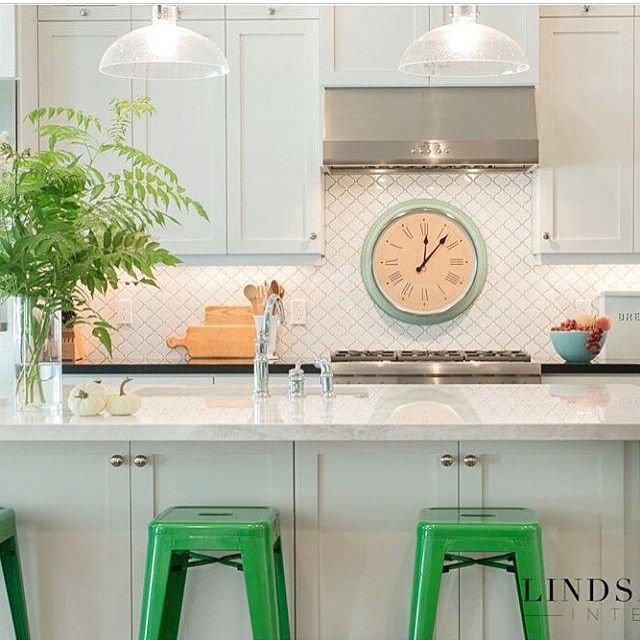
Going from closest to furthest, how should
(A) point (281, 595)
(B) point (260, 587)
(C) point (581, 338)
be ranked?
(B) point (260, 587)
(A) point (281, 595)
(C) point (581, 338)

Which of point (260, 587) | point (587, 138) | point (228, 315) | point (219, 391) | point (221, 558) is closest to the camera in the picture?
point (260, 587)

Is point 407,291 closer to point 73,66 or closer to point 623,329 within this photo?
point 623,329

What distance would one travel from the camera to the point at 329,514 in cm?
301

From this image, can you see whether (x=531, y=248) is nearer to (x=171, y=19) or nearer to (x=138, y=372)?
(x=138, y=372)

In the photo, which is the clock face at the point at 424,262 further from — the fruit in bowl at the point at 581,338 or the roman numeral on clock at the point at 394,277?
the fruit in bowl at the point at 581,338

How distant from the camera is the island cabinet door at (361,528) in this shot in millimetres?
3002

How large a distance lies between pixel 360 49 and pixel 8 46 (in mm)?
1584

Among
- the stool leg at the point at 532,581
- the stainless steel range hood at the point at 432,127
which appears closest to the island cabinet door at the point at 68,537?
the stool leg at the point at 532,581

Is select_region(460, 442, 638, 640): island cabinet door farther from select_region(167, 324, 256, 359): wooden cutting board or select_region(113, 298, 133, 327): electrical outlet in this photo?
select_region(113, 298, 133, 327): electrical outlet

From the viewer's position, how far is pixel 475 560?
2.78 m

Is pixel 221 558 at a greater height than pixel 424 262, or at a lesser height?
lesser

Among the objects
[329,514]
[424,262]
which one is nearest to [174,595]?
[329,514]

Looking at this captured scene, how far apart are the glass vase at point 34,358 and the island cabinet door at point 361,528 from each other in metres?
0.75

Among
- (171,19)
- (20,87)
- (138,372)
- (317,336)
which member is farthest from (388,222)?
(171,19)
